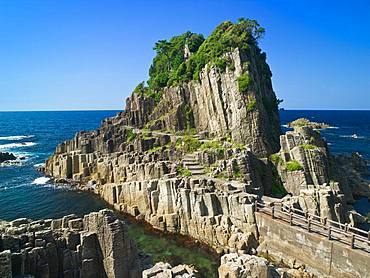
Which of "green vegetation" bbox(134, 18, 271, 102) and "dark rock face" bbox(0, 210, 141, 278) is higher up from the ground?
"green vegetation" bbox(134, 18, 271, 102)

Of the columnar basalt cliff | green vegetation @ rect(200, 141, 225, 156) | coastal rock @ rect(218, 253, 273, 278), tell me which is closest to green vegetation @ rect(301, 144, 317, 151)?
the columnar basalt cliff

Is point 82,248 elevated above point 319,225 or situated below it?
above

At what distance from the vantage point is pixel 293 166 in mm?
36000

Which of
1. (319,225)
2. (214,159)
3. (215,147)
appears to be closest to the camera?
(319,225)

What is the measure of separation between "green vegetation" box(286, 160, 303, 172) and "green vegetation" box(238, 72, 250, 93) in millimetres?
13698

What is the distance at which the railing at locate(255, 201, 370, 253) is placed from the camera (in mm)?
→ 19219

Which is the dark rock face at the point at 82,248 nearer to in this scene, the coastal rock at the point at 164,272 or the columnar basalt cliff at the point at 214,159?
the coastal rock at the point at 164,272

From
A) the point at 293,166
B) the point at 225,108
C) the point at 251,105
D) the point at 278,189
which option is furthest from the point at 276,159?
the point at 225,108

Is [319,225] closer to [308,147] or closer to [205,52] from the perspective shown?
[308,147]

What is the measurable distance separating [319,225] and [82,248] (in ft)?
49.9

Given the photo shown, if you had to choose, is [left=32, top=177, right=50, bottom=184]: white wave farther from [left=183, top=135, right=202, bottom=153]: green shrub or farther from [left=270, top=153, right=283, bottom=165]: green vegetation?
[left=270, top=153, right=283, bottom=165]: green vegetation

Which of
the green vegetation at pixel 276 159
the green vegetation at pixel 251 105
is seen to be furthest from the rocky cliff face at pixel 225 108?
the green vegetation at pixel 276 159

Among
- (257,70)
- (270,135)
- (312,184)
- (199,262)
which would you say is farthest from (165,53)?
(199,262)

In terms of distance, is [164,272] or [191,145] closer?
[164,272]
